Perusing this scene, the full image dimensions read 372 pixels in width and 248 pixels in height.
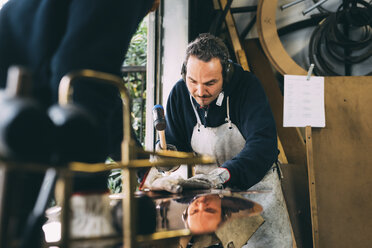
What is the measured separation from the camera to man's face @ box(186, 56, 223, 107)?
1692mm

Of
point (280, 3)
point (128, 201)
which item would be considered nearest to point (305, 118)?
point (280, 3)

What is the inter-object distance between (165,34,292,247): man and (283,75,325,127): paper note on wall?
0.55 metres

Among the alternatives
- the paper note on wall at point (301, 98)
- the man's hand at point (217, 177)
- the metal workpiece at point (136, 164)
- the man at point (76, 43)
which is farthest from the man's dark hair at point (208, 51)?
the metal workpiece at point (136, 164)

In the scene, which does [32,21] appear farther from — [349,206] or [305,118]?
[349,206]

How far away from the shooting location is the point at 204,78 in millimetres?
1702

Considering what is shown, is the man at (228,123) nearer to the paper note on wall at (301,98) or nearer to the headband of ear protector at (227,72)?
the headband of ear protector at (227,72)

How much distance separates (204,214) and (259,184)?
1.15 m

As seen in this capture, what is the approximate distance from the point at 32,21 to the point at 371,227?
2224 mm

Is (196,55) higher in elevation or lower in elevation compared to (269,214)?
higher

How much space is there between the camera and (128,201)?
43 cm

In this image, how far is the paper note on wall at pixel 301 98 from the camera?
7.48ft

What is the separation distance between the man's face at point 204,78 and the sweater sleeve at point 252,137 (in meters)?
0.16

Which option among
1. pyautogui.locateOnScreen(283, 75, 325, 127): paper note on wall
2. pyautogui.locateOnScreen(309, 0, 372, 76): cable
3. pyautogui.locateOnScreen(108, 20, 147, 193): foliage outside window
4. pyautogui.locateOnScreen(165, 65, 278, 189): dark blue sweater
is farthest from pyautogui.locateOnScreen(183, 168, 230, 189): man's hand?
pyautogui.locateOnScreen(309, 0, 372, 76): cable

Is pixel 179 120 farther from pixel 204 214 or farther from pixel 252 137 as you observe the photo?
pixel 204 214
